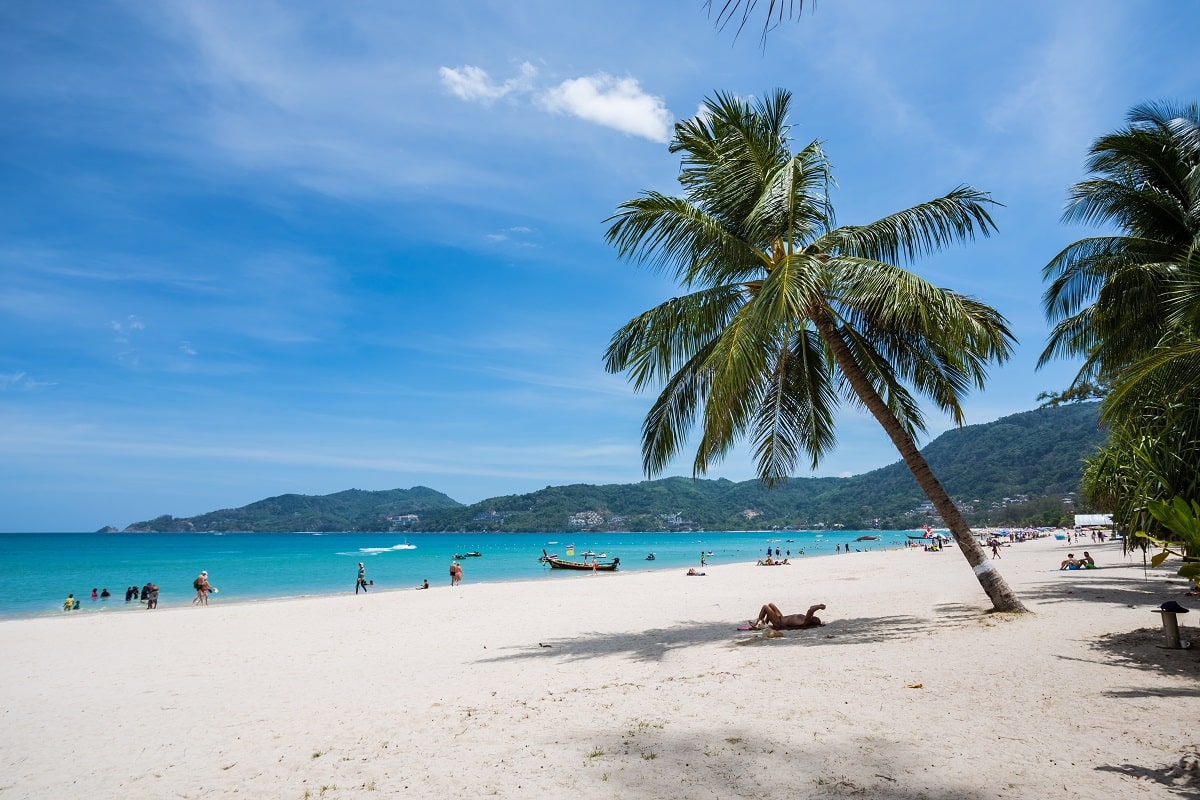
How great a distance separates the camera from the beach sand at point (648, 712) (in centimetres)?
409

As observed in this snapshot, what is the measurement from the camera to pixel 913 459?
910cm

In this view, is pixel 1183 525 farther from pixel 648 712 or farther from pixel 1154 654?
pixel 648 712

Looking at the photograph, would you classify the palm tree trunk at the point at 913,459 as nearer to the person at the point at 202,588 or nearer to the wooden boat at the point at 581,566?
the person at the point at 202,588

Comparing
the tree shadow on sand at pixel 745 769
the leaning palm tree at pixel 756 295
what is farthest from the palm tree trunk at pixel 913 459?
the tree shadow on sand at pixel 745 769

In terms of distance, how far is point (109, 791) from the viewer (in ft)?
15.3

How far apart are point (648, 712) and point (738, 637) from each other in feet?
14.0

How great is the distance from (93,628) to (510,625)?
10.4 meters

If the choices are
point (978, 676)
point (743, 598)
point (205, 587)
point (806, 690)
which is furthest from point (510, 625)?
point (205, 587)

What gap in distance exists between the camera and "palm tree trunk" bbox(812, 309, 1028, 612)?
29.5ft

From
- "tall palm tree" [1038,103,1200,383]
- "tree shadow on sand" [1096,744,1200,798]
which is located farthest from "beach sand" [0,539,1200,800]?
"tall palm tree" [1038,103,1200,383]

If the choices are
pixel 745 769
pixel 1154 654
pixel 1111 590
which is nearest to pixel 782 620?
pixel 1154 654

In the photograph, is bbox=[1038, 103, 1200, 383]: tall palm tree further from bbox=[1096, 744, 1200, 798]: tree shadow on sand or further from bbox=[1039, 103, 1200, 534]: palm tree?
bbox=[1096, 744, 1200, 798]: tree shadow on sand

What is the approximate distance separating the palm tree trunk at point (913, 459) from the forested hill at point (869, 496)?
280 ft

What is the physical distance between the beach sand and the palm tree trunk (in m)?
0.50
